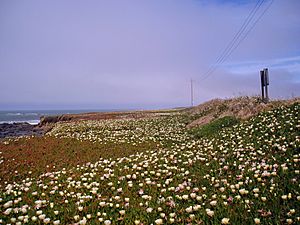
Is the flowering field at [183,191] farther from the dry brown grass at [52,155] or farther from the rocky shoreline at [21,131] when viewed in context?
the rocky shoreline at [21,131]

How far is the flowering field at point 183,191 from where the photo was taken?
557 cm

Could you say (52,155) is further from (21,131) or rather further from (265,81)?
(21,131)

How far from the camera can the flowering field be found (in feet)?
18.3

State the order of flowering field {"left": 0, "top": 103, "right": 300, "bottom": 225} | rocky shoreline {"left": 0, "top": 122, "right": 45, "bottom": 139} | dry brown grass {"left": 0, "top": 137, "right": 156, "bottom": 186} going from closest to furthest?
flowering field {"left": 0, "top": 103, "right": 300, "bottom": 225} → dry brown grass {"left": 0, "top": 137, "right": 156, "bottom": 186} → rocky shoreline {"left": 0, "top": 122, "right": 45, "bottom": 139}

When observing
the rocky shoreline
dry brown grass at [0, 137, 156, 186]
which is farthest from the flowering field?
the rocky shoreline

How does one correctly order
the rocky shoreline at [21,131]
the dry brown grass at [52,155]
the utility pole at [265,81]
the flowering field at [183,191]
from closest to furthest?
the flowering field at [183,191]
the dry brown grass at [52,155]
the utility pole at [265,81]
the rocky shoreline at [21,131]

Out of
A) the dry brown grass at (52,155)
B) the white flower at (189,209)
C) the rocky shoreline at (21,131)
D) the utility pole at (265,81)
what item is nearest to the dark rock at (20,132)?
the rocky shoreline at (21,131)

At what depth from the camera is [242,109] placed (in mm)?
20406

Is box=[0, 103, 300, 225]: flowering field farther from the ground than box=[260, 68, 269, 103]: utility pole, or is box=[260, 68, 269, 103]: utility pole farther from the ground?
box=[260, 68, 269, 103]: utility pole

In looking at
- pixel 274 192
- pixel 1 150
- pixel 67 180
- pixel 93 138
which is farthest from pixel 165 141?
pixel 274 192

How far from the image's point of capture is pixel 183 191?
277 inches

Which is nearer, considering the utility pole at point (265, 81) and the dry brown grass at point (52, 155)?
the dry brown grass at point (52, 155)

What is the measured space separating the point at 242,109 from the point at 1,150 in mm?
16279

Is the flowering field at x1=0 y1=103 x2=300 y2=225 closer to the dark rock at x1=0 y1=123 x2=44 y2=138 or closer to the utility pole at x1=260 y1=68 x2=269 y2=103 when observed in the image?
the utility pole at x1=260 y1=68 x2=269 y2=103
